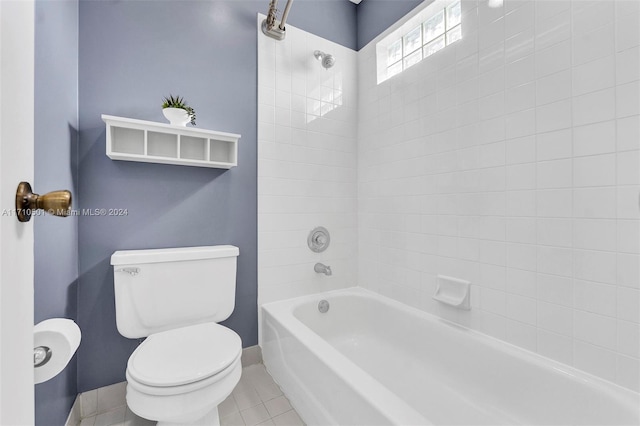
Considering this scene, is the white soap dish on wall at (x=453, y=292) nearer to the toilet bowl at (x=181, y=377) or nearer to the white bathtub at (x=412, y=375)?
the white bathtub at (x=412, y=375)

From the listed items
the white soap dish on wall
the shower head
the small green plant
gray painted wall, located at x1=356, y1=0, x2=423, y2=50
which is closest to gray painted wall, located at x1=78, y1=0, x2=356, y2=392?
the small green plant

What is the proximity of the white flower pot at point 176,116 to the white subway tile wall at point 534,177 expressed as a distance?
4.39ft

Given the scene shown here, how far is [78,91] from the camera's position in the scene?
1.44 m

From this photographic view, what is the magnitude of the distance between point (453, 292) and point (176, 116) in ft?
5.90

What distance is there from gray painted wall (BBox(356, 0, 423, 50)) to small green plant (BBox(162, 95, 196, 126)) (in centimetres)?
146

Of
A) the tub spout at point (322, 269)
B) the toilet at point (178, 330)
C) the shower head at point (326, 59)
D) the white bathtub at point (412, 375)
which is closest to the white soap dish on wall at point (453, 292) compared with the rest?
the white bathtub at point (412, 375)

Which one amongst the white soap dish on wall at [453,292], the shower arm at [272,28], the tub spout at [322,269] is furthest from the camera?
the tub spout at [322,269]

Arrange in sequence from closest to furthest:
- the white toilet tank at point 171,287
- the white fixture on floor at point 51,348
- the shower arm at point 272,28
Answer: the white fixture on floor at point 51,348, the white toilet tank at point 171,287, the shower arm at point 272,28

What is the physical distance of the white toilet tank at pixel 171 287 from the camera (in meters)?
1.39

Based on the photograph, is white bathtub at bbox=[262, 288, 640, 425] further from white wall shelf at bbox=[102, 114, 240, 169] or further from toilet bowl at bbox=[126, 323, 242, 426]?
white wall shelf at bbox=[102, 114, 240, 169]

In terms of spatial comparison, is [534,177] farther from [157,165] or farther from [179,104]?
[157,165]

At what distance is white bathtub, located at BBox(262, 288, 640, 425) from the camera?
1.04m

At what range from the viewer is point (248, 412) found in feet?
4.90

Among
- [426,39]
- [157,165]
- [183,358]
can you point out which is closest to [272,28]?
[426,39]
